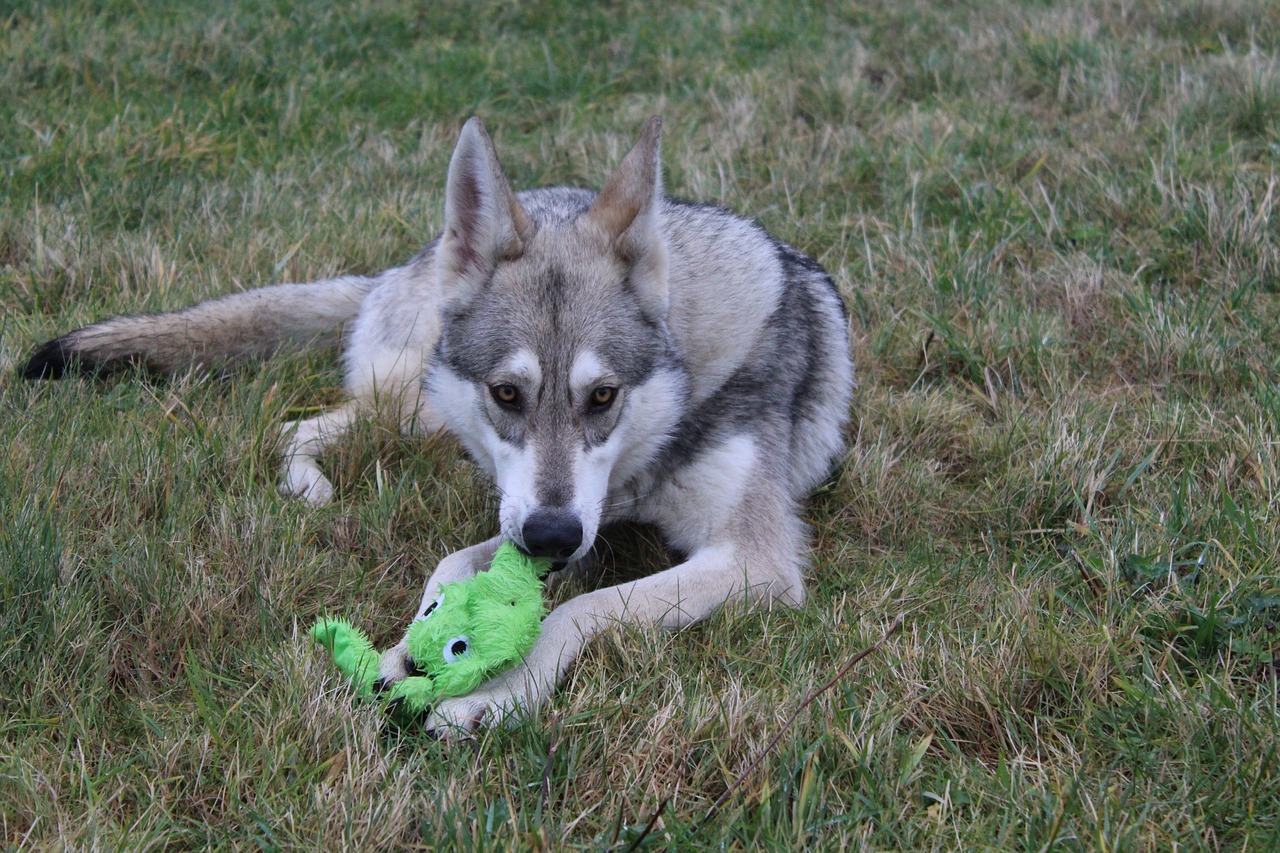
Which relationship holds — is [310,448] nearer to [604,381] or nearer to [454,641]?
[604,381]

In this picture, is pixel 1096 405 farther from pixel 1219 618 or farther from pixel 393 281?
pixel 393 281

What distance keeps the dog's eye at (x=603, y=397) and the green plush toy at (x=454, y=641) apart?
58 centimetres

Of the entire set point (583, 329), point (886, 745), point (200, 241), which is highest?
point (583, 329)

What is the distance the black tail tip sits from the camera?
12.9 feet

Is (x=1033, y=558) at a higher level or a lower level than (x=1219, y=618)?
lower

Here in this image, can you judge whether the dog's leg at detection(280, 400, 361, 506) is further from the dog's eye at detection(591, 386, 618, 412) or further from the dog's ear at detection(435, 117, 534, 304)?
the dog's eye at detection(591, 386, 618, 412)

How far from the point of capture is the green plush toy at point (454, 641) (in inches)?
108

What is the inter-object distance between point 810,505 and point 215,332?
238cm

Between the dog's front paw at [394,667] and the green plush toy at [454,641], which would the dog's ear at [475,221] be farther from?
the dog's front paw at [394,667]

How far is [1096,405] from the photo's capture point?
4.17 metres

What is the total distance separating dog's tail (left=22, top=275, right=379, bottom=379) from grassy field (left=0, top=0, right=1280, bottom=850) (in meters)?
0.11

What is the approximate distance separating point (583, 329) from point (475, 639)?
0.97 m

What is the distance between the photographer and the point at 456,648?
2818mm

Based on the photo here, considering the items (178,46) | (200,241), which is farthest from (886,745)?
(178,46)
